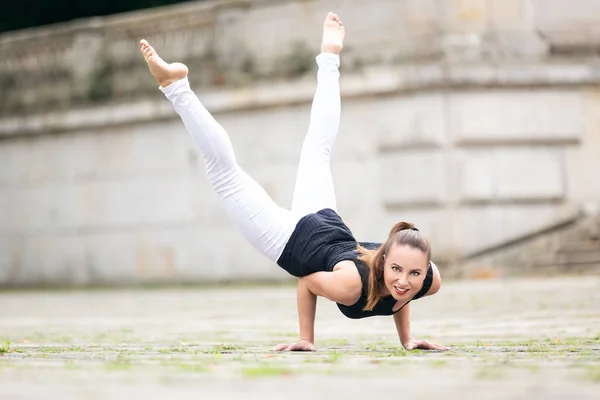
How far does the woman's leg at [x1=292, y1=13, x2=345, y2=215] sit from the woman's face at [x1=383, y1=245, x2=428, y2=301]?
1.04m

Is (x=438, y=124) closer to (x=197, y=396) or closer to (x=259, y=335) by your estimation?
(x=259, y=335)

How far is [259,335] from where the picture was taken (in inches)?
285

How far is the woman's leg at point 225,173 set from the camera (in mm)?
6160

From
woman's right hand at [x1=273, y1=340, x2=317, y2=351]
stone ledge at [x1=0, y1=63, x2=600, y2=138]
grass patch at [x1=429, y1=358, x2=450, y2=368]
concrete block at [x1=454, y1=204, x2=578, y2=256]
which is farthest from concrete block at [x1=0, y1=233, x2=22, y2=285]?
grass patch at [x1=429, y1=358, x2=450, y2=368]

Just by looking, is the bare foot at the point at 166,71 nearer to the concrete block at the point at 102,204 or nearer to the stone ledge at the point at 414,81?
the stone ledge at the point at 414,81

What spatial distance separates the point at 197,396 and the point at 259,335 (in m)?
A: 4.09

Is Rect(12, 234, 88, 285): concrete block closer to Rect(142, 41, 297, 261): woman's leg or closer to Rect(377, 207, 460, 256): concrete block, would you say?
Rect(377, 207, 460, 256): concrete block

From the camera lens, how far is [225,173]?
6.31 meters

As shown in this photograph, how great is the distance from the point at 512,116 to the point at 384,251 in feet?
33.5

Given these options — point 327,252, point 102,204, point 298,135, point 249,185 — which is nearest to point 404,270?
point 327,252

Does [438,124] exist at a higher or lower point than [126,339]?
higher

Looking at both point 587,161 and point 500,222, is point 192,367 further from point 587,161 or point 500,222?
point 587,161

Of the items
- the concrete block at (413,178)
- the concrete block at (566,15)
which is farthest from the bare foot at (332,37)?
the concrete block at (566,15)

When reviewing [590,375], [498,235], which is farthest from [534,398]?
[498,235]
